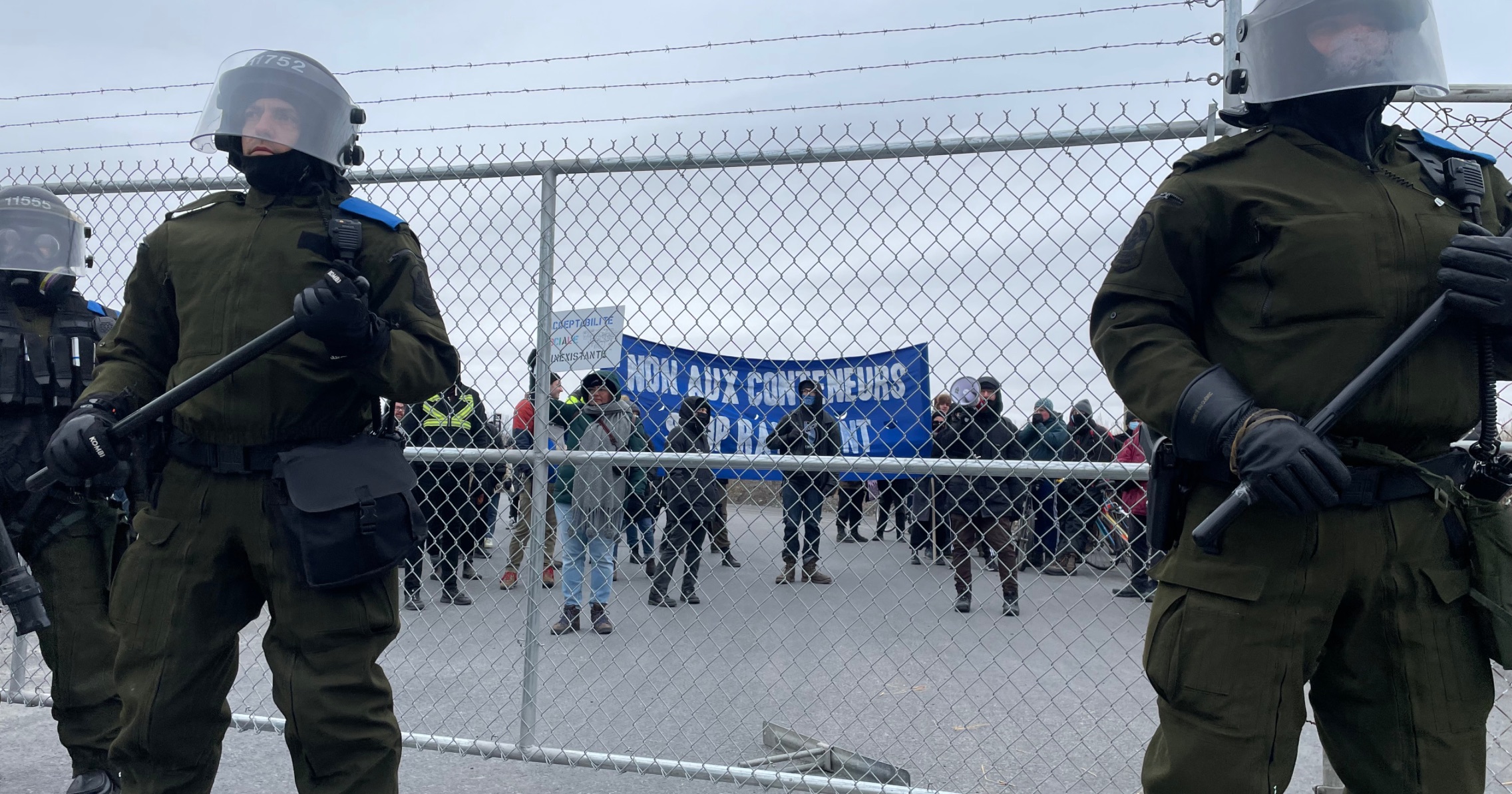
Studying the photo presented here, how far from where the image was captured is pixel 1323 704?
183cm

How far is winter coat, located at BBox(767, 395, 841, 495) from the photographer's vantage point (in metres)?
3.29

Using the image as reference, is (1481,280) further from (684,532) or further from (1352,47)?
(684,532)

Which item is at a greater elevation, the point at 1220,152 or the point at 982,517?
the point at 1220,152

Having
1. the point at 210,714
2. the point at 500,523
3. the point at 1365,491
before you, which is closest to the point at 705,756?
the point at 210,714

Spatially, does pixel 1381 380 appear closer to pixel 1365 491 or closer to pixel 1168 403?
pixel 1365 491

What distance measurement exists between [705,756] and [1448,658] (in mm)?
2582

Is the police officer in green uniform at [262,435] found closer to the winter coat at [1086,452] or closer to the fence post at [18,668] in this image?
the winter coat at [1086,452]

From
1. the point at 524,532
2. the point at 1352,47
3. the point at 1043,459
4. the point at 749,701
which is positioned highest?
the point at 1352,47

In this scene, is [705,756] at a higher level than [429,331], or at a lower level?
lower

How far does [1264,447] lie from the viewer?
1.59 meters

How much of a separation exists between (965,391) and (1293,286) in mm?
1703

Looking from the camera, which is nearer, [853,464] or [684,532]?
[853,464]

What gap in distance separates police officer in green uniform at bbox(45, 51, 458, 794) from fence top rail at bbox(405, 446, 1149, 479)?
84 cm

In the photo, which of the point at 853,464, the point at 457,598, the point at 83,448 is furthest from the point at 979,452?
the point at 457,598
